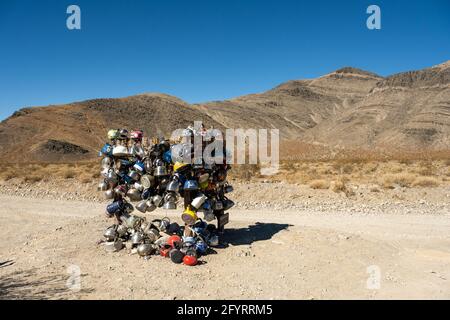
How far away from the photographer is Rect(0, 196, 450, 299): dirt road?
23.1 feet

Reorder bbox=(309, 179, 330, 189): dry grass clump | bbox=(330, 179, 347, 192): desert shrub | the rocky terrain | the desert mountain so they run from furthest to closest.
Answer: the desert mountain → bbox=(309, 179, 330, 189): dry grass clump → bbox=(330, 179, 347, 192): desert shrub → the rocky terrain

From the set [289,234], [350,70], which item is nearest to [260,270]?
[289,234]

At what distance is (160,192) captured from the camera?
964 centimetres

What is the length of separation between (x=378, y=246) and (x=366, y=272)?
2.06m

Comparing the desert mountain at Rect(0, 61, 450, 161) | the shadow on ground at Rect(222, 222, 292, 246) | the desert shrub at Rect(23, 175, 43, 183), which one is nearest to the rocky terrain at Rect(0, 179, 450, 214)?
the desert shrub at Rect(23, 175, 43, 183)

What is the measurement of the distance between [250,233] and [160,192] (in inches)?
114

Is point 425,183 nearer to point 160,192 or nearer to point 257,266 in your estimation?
point 257,266

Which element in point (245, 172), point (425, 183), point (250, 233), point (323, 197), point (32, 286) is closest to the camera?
point (32, 286)

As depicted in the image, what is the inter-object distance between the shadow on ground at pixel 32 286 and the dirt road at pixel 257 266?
0.02m

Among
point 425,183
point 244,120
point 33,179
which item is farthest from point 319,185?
point 244,120

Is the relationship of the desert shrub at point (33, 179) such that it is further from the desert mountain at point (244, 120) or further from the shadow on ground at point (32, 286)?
the desert mountain at point (244, 120)

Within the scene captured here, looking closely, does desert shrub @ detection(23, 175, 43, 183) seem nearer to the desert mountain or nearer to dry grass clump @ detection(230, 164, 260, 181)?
dry grass clump @ detection(230, 164, 260, 181)

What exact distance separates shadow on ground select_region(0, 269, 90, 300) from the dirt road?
18mm
